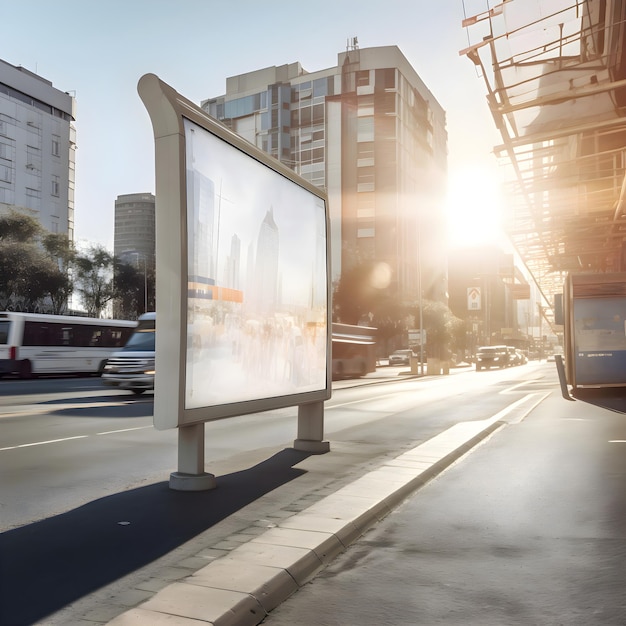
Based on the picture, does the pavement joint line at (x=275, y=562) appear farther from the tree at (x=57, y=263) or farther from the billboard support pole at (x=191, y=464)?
the tree at (x=57, y=263)

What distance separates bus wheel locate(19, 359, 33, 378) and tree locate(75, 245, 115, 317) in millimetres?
37988

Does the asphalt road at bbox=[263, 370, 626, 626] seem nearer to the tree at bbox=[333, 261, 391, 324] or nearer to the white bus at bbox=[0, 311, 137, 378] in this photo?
the white bus at bbox=[0, 311, 137, 378]

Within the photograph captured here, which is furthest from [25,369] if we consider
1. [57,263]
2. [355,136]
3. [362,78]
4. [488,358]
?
[362,78]

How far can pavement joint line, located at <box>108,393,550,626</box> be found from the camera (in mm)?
3766

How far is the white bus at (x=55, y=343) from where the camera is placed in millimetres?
34219

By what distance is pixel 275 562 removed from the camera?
4621 millimetres

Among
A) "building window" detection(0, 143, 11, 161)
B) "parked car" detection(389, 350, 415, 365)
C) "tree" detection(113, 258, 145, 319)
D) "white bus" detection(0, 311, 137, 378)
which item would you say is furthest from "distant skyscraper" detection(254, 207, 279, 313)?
"building window" detection(0, 143, 11, 161)

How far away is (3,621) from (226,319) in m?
3.94

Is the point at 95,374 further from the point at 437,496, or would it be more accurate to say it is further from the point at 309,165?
the point at 309,165

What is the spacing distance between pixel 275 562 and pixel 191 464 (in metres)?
2.88

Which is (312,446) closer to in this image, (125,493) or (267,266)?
(267,266)

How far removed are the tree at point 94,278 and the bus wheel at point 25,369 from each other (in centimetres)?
3799

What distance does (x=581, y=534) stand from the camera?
5762mm

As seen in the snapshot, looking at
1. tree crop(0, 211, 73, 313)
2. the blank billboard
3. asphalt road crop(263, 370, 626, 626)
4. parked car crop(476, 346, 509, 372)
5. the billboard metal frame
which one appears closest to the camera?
asphalt road crop(263, 370, 626, 626)
